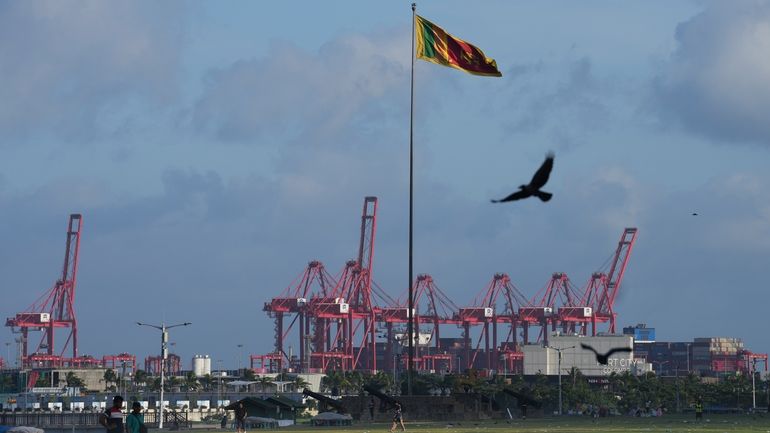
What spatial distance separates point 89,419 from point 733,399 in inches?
3410

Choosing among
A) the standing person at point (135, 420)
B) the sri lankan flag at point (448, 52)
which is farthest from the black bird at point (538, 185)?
the sri lankan flag at point (448, 52)

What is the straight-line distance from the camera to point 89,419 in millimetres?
112625

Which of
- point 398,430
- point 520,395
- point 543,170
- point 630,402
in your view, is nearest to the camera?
point 543,170

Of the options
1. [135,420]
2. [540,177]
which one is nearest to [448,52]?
[135,420]

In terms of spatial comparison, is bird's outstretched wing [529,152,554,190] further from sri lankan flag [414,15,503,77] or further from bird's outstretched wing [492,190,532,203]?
sri lankan flag [414,15,503,77]

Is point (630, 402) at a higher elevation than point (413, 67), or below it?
below

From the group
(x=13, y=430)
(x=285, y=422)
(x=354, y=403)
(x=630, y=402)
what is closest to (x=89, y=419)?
(x=285, y=422)

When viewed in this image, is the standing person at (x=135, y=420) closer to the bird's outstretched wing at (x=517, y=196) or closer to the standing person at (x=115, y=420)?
the standing person at (x=115, y=420)

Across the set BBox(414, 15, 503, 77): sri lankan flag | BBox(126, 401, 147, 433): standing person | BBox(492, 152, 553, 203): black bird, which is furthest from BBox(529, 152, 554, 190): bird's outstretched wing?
BBox(414, 15, 503, 77): sri lankan flag

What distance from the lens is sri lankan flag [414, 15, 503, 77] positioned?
8225 cm

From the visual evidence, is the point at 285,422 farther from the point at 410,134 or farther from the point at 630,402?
the point at 630,402

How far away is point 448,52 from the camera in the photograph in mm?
85125

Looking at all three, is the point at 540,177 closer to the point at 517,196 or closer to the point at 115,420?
the point at 517,196

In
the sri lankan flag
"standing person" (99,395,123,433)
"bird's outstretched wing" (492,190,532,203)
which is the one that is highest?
the sri lankan flag
